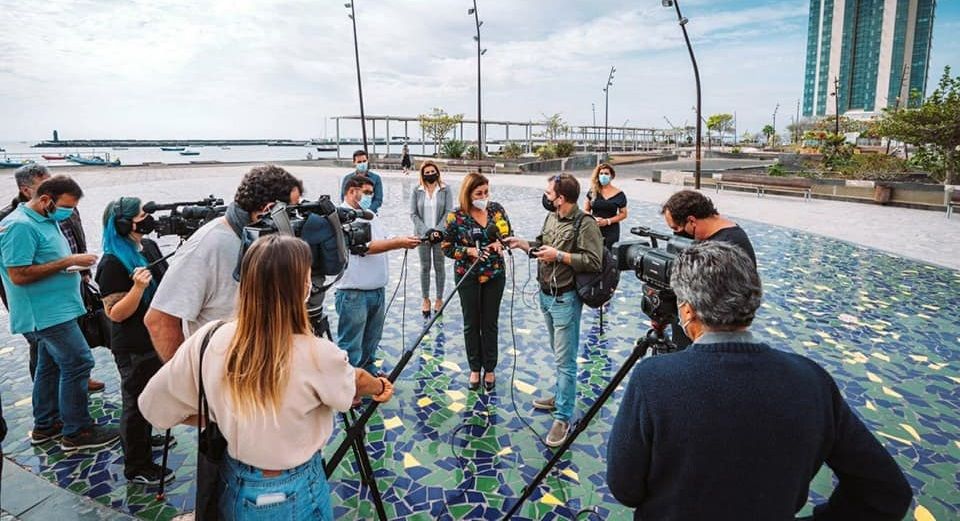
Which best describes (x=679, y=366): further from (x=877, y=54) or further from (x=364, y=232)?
(x=877, y=54)

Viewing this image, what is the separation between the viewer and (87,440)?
11.6 ft

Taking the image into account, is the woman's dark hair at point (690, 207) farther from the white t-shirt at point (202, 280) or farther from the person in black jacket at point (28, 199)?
the person in black jacket at point (28, 199)

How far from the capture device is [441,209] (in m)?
5.96

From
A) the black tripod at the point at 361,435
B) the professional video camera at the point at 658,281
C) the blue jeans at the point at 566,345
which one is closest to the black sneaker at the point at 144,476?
the black tripod at the point at 361,435

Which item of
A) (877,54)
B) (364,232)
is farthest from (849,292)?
(877,54)

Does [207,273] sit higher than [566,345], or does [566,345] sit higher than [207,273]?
[207,273]

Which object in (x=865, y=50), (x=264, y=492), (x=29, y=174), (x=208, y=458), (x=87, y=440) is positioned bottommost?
(x=87, y=440)

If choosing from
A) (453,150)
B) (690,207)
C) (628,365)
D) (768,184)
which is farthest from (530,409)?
(453,150)

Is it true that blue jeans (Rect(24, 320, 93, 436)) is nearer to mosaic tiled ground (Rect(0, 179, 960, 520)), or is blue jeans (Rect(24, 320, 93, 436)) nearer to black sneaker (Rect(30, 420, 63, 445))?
black sneaker (Rect(30, 420, 63, 445))

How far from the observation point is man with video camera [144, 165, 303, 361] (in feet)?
7.53

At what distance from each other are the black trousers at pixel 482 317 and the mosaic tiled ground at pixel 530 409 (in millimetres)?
310

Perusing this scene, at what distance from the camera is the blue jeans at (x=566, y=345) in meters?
3.64

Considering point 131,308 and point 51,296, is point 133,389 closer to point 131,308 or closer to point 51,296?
point 131,308

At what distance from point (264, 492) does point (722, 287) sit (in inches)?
58.5
